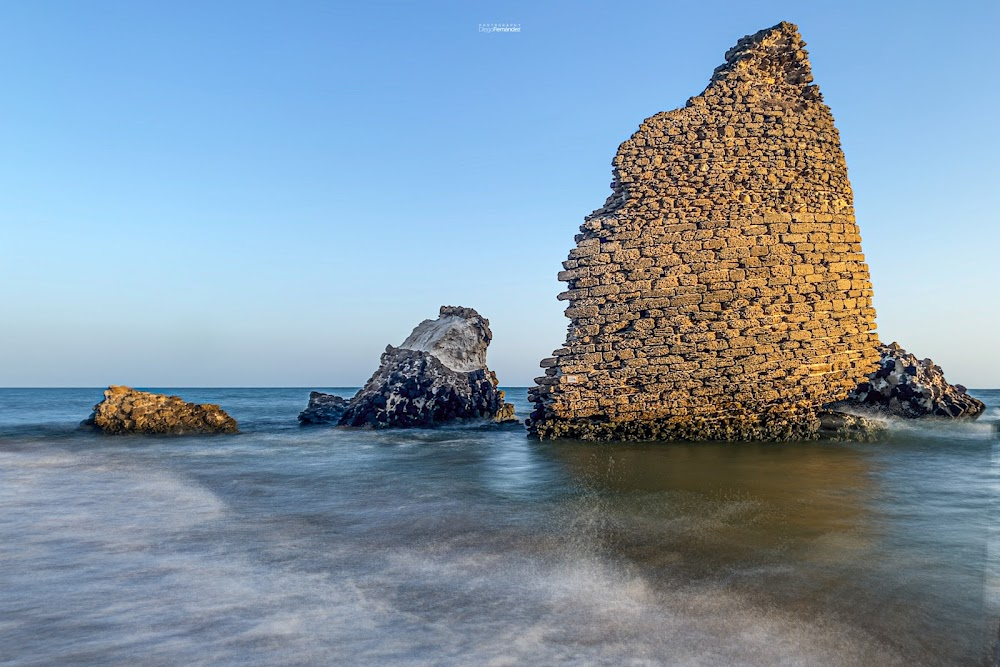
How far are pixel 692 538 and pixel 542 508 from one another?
4.65 ft

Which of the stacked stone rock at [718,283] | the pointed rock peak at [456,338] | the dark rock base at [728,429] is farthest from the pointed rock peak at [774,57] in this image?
the pointed rock peak at [456,338]

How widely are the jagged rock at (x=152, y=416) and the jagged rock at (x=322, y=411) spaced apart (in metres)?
2.61

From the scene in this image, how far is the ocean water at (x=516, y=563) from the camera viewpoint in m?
2.68

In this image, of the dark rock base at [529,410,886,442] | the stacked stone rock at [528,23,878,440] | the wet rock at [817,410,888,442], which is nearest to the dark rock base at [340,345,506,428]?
the stacked stone rock at [528,23,878,440]

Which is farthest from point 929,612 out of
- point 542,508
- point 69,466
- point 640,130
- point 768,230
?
point 69,466

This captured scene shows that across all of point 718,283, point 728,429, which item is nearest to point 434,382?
A: point 728,429

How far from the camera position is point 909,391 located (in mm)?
10406

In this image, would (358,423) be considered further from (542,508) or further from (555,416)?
(542,508)

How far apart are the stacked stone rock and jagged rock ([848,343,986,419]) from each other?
0.96 m

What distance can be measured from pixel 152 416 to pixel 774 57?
12346mm

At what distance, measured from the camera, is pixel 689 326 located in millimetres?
8484

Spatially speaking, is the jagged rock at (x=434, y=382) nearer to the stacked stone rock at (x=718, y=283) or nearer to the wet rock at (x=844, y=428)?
the stacked stone rock at (x=718, y=283)

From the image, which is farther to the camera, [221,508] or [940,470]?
[940,470]

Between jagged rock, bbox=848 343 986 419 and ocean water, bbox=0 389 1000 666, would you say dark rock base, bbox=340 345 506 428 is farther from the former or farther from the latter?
jagged rock, bbox=848 343 986 419
